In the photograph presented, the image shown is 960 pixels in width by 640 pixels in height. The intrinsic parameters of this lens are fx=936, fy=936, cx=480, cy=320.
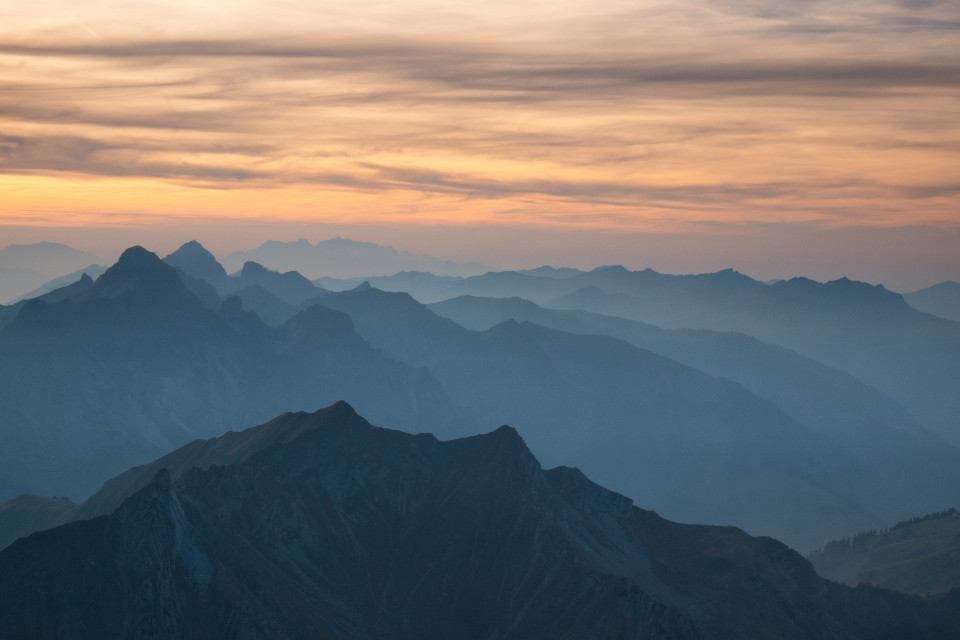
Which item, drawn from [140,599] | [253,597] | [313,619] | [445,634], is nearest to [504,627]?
[445,634]

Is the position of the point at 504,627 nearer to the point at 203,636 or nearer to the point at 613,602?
the point at 613,602

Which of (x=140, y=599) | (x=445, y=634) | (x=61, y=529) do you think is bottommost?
(x=445, y=634)

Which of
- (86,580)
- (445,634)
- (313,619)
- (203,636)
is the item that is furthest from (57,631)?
(445,634)

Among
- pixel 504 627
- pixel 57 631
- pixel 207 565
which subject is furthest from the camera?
pixel 504 627

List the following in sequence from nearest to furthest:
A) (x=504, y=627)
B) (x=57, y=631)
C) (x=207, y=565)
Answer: (x=57, y=631)
(x=207, y=565)
(x=504, y=627)

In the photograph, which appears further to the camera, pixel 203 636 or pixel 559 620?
pixel 559 620

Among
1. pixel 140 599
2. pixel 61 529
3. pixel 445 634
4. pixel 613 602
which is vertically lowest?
pixel 445 634

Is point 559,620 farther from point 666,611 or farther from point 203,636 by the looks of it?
point 203,636

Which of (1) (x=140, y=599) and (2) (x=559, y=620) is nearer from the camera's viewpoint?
(1) (x=140, y=599)

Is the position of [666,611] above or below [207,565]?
below
